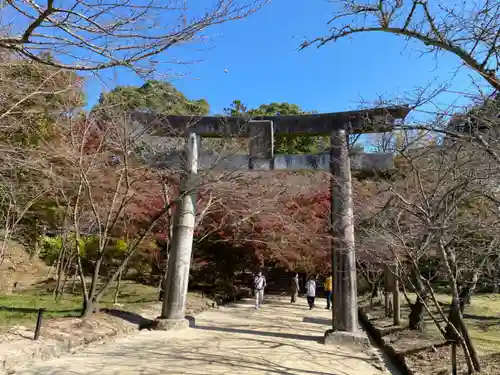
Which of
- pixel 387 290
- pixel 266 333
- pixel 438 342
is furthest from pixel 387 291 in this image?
pixel 266 333

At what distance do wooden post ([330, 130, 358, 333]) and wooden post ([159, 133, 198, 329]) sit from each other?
349 centimetres

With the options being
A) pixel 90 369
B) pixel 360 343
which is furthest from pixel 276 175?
pixel 90 369

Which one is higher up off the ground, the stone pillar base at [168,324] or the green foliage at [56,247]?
the green foliage at [56,247]

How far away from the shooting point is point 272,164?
32.6ft

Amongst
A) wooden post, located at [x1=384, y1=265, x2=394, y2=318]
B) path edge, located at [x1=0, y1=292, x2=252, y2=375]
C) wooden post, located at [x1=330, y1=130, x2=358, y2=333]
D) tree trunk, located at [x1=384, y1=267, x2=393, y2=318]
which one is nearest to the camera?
path edge, located at [x1=0, y1=292, x2=252, y2=375]

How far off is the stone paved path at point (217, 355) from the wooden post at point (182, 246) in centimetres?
67

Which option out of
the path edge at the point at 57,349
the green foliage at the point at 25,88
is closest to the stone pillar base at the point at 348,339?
the path edge at the point at 57,349

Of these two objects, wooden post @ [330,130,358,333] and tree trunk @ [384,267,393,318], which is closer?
wooden post @ [330,130,358,333]

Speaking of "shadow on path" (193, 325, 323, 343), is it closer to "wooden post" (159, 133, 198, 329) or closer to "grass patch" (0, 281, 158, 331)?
"wooden post" (159, 133, 198, 329)

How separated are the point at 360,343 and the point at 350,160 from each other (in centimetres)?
423

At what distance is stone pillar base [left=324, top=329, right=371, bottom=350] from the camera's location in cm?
811

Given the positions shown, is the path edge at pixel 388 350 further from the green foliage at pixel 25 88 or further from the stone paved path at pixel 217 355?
the green foliage at pixel 25 88

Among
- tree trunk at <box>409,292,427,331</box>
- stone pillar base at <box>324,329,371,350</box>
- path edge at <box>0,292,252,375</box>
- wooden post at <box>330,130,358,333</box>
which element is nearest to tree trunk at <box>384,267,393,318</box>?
tree trunk at <box>409,292,427,331</box>

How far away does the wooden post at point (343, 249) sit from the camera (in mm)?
8375
